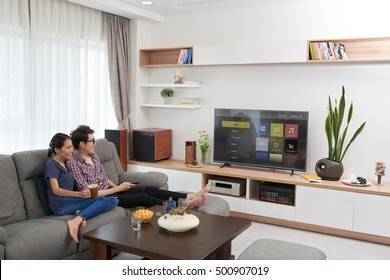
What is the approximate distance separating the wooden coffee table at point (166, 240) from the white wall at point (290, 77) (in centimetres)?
199

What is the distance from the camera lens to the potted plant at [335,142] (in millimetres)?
3979

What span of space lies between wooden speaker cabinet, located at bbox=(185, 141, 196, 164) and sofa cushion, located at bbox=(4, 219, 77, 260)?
7.20ft

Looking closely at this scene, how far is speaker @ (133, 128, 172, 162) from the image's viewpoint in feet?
16.2

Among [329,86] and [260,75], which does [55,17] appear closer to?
[260,75]

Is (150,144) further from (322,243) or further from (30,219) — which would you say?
(322,243)

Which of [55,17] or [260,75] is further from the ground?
[55,17]

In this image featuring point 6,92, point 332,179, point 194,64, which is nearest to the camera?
point 6,92

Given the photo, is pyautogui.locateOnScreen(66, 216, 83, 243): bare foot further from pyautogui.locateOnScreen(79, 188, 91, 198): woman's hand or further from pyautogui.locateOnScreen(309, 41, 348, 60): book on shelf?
pyautogui.locateOnScreen(309, 41, 348, 60): book on shelf

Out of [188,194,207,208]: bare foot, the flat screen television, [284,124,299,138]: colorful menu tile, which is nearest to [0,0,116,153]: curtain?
the flat screen television

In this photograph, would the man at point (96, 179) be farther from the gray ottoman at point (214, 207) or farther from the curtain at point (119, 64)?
the curtain at point (119, 64)
